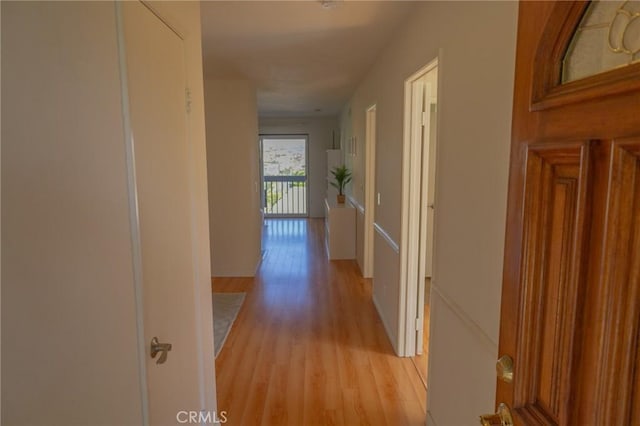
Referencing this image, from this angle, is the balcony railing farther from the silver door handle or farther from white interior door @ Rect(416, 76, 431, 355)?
the silver door handle

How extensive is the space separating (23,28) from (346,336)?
292cm

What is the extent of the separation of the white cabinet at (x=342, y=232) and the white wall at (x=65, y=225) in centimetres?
431

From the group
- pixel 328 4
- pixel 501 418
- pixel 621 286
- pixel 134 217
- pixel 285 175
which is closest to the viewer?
pixel 621 286

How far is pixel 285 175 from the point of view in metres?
9.30

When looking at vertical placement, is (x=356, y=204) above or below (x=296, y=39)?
below

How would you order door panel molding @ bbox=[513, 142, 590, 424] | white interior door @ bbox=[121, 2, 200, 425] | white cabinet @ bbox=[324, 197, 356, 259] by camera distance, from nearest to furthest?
door panel molding @ bbox=[513, 142, 590, 424] → white interior door @ bbox=[121, 2, 200, 425] → white cabinet @ bbox=[324, 197, 356, 259]

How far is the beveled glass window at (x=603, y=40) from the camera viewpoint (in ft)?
1.80

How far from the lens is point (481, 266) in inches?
54.7

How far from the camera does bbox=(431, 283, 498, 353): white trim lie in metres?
1.32

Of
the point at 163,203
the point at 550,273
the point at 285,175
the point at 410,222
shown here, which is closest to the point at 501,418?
the point at 550,273

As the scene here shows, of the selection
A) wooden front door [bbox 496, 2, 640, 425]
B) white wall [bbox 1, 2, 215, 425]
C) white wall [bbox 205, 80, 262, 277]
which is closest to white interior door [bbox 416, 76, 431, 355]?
wooden front door [bbox 496, 2, 640, 425]

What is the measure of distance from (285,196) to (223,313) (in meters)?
6.03

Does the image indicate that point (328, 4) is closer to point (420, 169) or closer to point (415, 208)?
point (420, 169)

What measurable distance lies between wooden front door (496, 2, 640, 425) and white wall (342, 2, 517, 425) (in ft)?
1.54
